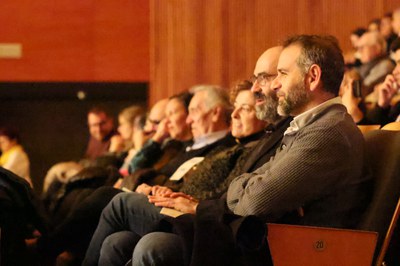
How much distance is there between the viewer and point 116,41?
7.65m

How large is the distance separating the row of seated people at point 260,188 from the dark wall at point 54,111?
3.99 metres

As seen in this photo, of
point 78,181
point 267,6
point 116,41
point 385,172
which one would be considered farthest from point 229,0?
point 385,172

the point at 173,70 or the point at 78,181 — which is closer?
the point at 78,181

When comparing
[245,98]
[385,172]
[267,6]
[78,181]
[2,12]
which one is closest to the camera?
[385,172]

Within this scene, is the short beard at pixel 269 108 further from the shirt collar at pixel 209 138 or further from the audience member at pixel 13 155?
the audience member at pixel 13 155

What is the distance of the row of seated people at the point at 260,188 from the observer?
7.97ft

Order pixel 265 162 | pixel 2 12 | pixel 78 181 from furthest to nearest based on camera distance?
pixel 2 12 < pixel 78 181 < pixel 265 162

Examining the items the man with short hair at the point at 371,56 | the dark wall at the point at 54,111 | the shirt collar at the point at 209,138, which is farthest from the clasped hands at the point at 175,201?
the dark wall at the point at 54,111

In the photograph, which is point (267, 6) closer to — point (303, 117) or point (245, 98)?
point (245, 98)

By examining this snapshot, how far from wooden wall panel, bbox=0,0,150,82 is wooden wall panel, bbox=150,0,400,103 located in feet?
0.84

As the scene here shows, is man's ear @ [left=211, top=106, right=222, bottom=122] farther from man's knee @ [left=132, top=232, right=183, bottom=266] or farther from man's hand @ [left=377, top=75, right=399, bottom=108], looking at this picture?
man's knee @ [left=132, top=232, right=183, bottom=266]

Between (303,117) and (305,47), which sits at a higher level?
(305,47)

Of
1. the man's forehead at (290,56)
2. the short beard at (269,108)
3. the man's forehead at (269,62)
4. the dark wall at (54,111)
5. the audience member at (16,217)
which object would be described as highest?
the man's forehead at (290,56)

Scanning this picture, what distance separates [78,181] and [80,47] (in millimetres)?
3369
